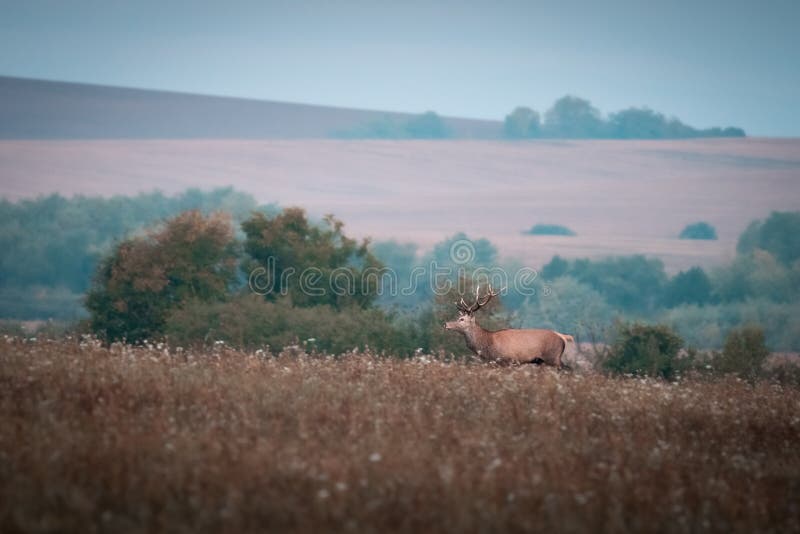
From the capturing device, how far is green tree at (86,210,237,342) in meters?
69.6

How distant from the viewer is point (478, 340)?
20781 mm

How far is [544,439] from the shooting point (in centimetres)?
1230

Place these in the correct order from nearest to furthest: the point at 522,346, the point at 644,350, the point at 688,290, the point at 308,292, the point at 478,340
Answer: the point at 522,346 → the point at 478,340 → the point at 644,350 → the point at 308,292 → the point at 688,290

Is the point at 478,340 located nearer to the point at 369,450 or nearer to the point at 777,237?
the point at 369,450

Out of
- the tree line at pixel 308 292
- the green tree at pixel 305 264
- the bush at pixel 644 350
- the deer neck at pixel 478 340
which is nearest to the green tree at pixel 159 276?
the tree line at pixel 308 292

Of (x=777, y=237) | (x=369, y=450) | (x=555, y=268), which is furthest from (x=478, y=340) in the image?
(x=777, y=237)

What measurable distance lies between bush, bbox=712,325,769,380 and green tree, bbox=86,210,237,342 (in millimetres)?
33439

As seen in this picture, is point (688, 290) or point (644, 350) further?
point (688, 290)

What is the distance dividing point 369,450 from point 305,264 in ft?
216

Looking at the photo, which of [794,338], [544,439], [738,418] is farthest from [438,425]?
[794,338]

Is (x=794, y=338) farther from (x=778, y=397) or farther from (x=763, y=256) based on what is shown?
(x=778, y=397)

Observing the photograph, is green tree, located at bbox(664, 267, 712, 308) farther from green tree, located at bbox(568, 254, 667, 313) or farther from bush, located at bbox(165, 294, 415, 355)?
bush, located at bbox(165, 294, 415, 355)

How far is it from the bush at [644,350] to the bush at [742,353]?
2.45m

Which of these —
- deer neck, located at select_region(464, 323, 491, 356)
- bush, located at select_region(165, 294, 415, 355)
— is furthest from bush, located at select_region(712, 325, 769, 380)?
deer neck, located at select_region(464, 323, 491, 356)
